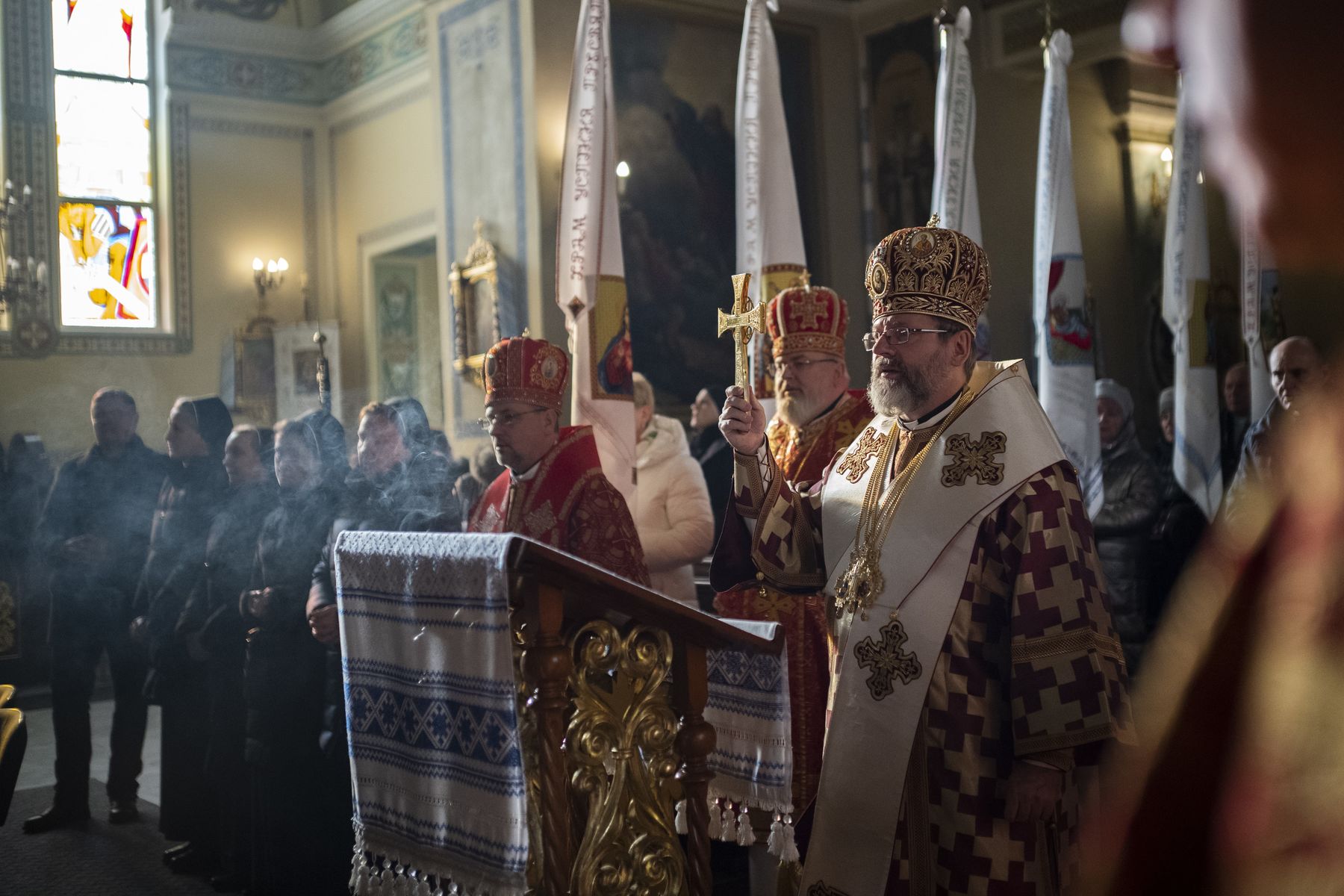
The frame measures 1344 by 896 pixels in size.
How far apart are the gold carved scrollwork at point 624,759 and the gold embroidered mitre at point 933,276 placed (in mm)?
904

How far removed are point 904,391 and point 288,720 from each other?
2.42 meters

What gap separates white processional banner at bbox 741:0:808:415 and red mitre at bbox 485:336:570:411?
6.06 ft

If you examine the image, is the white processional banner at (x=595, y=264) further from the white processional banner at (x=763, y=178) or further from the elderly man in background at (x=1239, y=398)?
the elderly man in background at (x=1239, y=398)

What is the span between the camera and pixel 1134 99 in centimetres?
1215

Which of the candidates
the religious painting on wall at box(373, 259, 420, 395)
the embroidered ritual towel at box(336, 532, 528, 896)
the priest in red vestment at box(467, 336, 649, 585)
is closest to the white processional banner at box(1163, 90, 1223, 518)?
the priest in red vestment at box(467, 336, 649, 585)

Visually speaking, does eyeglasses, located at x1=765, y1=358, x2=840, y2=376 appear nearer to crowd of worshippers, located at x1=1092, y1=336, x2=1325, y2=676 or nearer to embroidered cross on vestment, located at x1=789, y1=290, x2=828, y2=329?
embroidered cross on vestment, located at x1=789, y1=290, x2=828, y2=329

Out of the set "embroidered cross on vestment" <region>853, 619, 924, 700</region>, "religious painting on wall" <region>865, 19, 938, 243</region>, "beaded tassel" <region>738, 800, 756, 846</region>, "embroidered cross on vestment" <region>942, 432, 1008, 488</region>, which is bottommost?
"beaded tassel" <region>738, 800, 756, 846</region>

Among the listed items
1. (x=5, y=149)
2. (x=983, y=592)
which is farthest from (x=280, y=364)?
(x=983, y=592)

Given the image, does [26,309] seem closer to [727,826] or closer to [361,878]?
[727,826]

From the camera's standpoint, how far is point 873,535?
258 cm

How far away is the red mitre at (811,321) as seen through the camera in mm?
3775

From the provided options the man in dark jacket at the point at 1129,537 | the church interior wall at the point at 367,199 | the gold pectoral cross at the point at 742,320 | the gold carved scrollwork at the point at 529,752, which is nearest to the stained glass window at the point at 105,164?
the church interior wall at the point at 367,199

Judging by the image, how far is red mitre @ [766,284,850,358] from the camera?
3.78 m

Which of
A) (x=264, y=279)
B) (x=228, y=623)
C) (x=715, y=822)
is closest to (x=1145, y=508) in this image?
(x=715, y=822)
